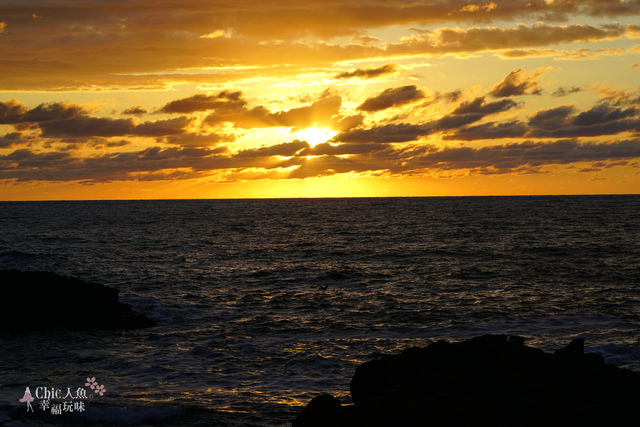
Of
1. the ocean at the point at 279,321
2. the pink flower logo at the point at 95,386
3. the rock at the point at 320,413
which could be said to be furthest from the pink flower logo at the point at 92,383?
the rock at the point at 320,413

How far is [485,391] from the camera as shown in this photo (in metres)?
11.6

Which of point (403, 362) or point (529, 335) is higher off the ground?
point (403, 362)

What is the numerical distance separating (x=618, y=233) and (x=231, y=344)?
70.9 metres

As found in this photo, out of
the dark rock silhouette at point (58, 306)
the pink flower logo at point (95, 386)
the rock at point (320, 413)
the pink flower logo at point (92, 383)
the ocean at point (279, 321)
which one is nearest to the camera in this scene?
the rock at point (320, 413)

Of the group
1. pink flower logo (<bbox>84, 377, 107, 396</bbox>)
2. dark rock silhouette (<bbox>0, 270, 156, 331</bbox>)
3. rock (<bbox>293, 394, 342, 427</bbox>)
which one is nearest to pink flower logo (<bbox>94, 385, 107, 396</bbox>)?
pink flower logo (<bbox>84, 377, 107, 396</bbox>)

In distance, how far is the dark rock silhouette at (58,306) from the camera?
24719mm

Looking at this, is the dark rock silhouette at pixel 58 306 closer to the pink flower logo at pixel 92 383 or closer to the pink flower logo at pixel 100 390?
the pink flower logo at pixel 92 383

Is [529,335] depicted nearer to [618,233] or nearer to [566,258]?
[566,258]

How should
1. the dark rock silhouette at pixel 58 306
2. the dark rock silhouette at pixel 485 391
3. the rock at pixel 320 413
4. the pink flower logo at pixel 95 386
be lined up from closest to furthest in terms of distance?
the dark rock silhouette at pixel 485 391 < the rock at pixel 320 413 < the pink flower logo at pixel 95 386 < the dark rock silhouette at pixel 58 306

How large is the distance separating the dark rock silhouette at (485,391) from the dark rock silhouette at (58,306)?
618 inches

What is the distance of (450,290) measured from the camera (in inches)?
1346

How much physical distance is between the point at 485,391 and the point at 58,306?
2091 cm

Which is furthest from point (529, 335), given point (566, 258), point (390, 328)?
point (566, 258)

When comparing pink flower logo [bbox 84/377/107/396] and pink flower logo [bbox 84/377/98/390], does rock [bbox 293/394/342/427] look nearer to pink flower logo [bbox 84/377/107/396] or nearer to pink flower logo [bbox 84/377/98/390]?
pink flower logo [bbox 84/377/107/396]
